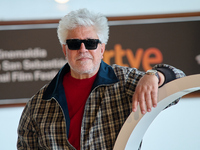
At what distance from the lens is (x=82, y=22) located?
1.02m

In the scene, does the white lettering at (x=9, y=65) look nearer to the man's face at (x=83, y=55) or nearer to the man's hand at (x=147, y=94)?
the man's face at (x=83, y=55)

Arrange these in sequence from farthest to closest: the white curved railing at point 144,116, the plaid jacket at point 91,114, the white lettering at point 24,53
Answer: the white lettering at point 24,53 → the plaid jacket at point 91,114 → the white curved railing at point 144,116

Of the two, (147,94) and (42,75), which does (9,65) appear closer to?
(42,75)

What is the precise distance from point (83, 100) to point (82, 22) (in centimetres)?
31

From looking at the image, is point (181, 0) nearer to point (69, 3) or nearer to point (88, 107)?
point (69, 3)

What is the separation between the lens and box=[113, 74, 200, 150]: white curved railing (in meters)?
0.59

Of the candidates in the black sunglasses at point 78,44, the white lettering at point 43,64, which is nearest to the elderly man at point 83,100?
the black sunglasses at point 78,44

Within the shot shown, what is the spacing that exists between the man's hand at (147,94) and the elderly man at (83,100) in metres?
0.18

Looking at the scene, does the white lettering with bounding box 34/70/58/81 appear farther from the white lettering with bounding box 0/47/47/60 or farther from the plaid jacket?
the plaid jacket

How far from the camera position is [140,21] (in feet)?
7.70

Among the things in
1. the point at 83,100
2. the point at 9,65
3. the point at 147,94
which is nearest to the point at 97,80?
the point at 83,100

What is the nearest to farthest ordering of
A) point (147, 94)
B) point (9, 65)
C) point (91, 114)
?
point (147, 94) < point (91, 114) < point (9, 65)

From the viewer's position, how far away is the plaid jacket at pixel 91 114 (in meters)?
0.97

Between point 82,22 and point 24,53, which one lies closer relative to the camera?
point 82,22
